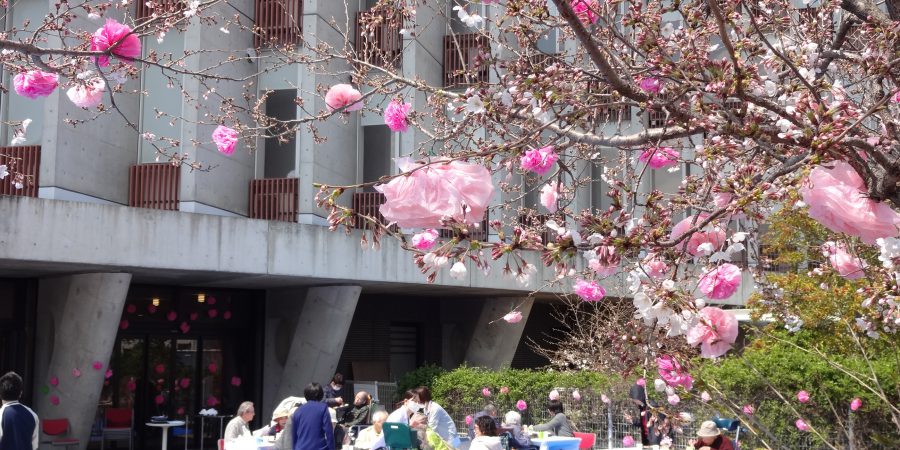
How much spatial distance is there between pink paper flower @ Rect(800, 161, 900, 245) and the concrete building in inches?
478

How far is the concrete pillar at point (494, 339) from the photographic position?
24453 millimetres

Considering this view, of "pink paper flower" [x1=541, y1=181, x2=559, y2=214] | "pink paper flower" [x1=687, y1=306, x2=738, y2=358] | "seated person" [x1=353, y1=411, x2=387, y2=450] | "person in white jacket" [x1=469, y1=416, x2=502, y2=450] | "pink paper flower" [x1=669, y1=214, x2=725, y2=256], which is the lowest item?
"seated person" [x1=353, y1=411, x2=387, y2=450]

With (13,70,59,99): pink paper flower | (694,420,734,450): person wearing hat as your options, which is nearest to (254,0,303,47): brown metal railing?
(694,420,734,450): person wearing hat

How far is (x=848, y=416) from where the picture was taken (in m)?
13.5

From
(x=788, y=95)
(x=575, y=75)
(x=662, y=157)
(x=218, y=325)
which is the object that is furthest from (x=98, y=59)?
(x=218, y=325)

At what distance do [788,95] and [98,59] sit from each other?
4.13 metres

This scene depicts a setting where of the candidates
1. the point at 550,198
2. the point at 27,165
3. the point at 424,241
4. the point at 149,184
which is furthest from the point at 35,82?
the point at 149,184

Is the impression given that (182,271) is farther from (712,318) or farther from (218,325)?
(712,318)

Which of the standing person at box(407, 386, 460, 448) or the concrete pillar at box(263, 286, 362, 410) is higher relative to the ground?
the concrete pillar at box(263, 286, 362, 410)

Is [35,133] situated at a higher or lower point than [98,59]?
higher

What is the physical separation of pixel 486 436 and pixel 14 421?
446 centimetres

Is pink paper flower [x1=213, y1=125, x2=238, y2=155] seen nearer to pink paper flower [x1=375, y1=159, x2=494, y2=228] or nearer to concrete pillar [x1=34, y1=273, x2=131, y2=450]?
pink paper flower [x1=375, y1=159, x2=494, y2=228]

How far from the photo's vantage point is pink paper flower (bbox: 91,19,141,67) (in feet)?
20.2

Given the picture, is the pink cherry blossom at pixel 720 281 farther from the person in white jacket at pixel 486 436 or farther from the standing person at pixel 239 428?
the standing person at pixel 239 428
